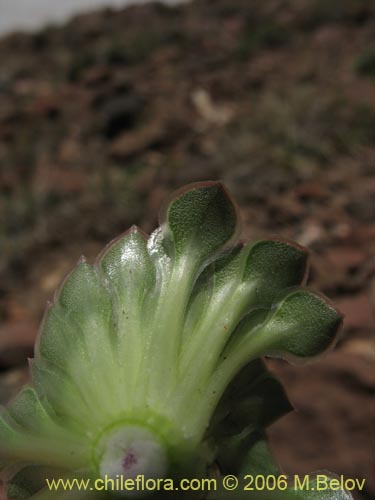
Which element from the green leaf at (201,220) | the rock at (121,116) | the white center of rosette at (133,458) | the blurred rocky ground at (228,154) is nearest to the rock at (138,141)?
the blurred rocky ground at (228,154)

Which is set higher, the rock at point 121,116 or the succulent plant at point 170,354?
the succulent plant at point 170,354

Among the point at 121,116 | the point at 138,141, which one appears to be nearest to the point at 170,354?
the point at 138,141

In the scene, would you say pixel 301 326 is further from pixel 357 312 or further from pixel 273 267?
pixel 357 312

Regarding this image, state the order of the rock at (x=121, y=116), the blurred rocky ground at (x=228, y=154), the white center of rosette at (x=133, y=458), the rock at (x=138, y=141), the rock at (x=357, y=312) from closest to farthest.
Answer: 1. the white center of rosette at (x=133, y=458)
2. the blurred rocky ground at (x=228, y=154)
3. the rock at (x=357, y=312)
4. the rock at (x=138, y=141)
5. the rock at (x=121, y=116)

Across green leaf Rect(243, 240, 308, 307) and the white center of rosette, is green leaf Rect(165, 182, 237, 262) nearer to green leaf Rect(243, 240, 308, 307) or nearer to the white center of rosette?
green leaf Rect(243, 240, 308, 307)

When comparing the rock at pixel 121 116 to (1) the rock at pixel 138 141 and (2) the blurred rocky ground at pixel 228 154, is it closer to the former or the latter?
(2) the blurred rocky ground at pixel 228 154

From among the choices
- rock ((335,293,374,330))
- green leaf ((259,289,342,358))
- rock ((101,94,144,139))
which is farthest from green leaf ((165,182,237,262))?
rock ((101,94,144,139))
